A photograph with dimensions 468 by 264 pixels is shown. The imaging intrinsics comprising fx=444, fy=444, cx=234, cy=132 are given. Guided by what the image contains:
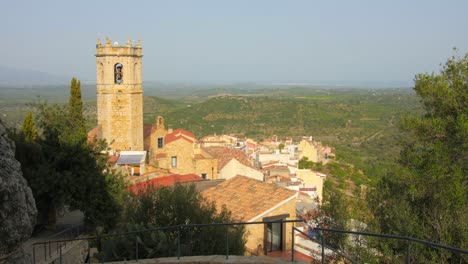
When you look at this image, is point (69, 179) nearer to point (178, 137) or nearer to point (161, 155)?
point (178, 137)

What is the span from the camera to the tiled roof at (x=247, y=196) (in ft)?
47.2

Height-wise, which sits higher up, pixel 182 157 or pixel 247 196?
pixel 247 196

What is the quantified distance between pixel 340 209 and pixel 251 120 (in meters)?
79.0

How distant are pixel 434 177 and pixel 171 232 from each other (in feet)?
21.6

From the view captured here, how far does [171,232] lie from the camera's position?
35.5 feet

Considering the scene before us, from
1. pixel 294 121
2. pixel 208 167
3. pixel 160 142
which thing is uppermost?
pixel 160 142

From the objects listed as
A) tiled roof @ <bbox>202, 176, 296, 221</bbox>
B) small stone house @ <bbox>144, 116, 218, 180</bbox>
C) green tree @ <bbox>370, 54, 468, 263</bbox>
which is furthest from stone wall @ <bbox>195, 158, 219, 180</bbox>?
green tree @ <bbox>370, 54, 468, 263</bbox>

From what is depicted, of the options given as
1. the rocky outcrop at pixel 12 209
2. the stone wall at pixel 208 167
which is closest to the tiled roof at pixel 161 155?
the stone wall at pixel 208 167

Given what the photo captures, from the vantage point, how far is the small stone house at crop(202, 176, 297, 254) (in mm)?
13391

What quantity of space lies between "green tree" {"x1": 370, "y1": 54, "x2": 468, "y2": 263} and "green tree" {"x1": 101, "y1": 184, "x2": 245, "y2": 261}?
12.4ft

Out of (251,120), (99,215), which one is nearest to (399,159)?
(99,215)

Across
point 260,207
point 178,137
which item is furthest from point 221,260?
point 178,137

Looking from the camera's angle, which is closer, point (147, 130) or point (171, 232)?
point (171, 232)

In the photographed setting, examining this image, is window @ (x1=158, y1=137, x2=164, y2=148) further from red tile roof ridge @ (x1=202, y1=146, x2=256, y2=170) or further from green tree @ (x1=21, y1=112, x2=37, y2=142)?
green tree @ (x1=21, y1=112, x2=37, y2=142)
